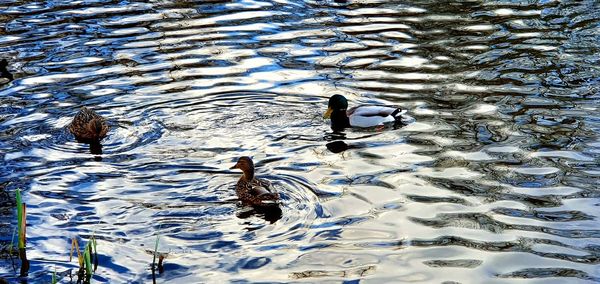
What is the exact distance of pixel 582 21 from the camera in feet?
52.8

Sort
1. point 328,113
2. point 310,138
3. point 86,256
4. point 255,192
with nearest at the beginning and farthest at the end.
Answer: point 86,256
point 255,192
point 310,138
point 328,113

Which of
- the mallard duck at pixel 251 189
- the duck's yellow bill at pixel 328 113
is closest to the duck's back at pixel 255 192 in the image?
the mallard duck at pixel 251 189

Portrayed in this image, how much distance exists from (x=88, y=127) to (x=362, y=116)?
3107 millimetres

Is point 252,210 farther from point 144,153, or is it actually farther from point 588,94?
point 588,94

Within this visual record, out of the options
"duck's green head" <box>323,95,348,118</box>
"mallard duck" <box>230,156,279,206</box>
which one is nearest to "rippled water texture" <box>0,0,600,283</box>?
"mallard duck" <box>230,156,279,206</box>

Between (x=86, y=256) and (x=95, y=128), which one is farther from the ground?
(x=86, y=256)

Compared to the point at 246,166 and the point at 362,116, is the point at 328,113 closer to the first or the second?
the point at 362,116

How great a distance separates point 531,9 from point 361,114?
644 centimetres

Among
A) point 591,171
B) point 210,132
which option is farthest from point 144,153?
point 591,171

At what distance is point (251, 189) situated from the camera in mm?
8938

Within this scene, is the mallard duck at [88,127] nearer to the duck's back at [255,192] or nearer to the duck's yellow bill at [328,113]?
the duck's back at [255,192]

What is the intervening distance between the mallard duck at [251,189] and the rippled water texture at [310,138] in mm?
119

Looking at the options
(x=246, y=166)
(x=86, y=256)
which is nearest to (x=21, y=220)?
(x=86, y=256)

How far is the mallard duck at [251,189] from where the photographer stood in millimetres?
8844
